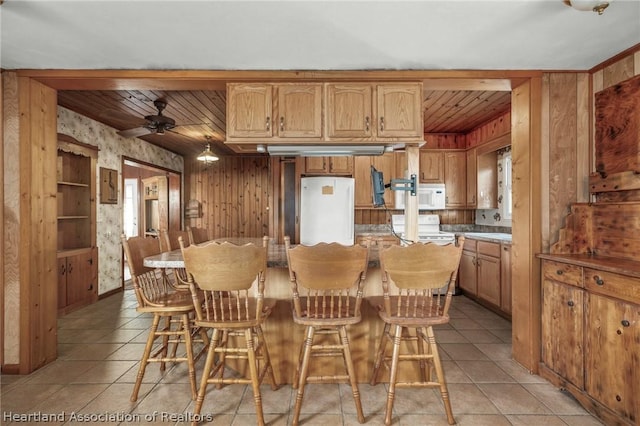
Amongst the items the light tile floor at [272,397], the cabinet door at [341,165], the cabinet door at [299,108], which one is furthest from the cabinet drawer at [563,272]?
the cabinet door at [341,165]

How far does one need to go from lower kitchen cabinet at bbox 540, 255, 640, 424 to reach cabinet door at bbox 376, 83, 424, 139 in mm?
1335

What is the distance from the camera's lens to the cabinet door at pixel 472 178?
482 cm

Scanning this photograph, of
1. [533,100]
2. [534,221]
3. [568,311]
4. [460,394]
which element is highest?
[533,100]

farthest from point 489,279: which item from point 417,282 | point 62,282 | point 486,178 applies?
point 62,282

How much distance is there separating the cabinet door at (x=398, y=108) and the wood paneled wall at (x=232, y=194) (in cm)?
467

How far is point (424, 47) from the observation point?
84.8 inches

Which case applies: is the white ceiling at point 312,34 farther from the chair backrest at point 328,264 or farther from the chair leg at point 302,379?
the chair leg at point 302,379

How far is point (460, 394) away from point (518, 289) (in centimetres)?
95

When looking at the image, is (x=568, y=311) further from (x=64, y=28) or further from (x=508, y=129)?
(x=64, y=28)

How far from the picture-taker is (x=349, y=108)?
2502 millimetres

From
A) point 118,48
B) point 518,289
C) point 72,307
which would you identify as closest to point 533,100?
point 518,289

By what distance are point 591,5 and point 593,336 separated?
5.74 ft

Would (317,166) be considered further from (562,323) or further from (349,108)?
(562,323)

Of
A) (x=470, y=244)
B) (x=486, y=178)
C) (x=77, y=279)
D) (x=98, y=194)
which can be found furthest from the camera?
(x=486, y=178)
